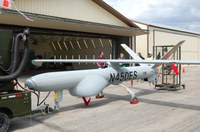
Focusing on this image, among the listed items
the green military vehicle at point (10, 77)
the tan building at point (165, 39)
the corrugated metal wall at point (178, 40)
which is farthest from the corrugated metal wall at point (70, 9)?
the green military vehicle at point (10, 77)

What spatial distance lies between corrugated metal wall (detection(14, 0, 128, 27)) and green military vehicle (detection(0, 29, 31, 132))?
36.0 ft

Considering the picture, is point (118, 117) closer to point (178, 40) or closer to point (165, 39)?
point (165, 39)

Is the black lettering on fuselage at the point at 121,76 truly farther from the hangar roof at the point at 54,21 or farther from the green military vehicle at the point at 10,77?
the hangar roof at the point at 54,21

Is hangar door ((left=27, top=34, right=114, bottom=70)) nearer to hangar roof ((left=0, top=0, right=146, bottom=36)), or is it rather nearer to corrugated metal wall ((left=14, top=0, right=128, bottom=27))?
corrugated metal wall ((left=14, top=0, right=128, bottom=27))

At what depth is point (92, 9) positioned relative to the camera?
70.6 ft

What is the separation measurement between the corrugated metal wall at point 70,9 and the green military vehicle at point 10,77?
36.0 ft

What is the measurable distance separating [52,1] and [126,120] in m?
13.8

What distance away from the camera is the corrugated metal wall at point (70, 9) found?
671 inches

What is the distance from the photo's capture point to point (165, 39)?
105 feet

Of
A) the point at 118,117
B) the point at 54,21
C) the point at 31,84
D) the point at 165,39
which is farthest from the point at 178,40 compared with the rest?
the point at 31,84

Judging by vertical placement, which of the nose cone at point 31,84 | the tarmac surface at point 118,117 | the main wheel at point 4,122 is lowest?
the tarmac surface at point 118,117

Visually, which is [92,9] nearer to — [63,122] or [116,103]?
[116,103]

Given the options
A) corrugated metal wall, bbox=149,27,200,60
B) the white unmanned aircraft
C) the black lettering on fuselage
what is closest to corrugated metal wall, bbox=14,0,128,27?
corrugated metal wall, bbox=149,27,200,60

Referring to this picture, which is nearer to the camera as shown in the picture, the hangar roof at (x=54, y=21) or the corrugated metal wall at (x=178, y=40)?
the hangar roof at (x=54, y=21)
